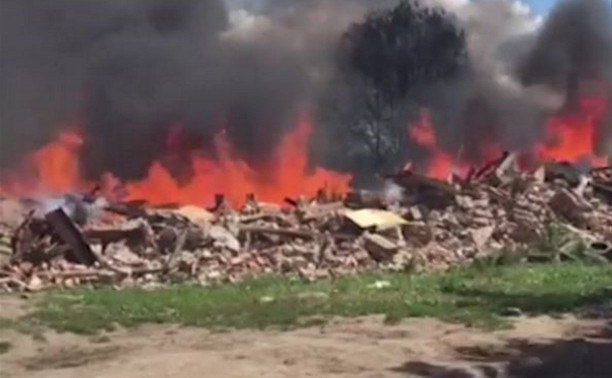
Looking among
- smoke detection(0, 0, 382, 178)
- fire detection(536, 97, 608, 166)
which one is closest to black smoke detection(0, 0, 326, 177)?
smoke detection(0, 0, 382, 178)

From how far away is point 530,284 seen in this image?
17.6 metres

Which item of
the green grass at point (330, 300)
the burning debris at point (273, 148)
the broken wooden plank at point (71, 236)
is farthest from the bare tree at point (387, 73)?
the green grass at point (330, 300)

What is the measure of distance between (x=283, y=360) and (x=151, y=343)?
2.00 metres

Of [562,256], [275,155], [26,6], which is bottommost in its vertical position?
[562,256]

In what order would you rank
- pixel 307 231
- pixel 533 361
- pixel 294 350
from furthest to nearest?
pixel 307 231, pixel 294 350, pixel 533 361

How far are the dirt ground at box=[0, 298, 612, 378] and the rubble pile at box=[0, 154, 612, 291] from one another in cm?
601

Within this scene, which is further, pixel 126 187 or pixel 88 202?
pixel 126 187

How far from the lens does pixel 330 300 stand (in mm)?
15844

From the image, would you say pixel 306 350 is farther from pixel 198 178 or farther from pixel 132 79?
pixel 132 79

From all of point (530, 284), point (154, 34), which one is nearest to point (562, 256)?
point (530, 284)

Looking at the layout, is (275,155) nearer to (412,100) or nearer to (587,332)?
(412,100)

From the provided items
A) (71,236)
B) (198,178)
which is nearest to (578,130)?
(198,178)

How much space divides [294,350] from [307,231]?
1204 cm

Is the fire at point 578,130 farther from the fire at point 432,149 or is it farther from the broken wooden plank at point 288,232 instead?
the broken wooden plank at point 288,232
